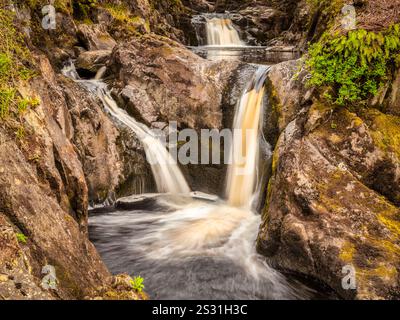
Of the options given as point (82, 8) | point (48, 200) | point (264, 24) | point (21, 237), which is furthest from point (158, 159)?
point (264, 24)

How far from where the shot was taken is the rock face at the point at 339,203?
4.74 meters

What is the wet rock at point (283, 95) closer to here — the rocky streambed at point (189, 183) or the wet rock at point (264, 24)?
the rocky streambed at point (189, 183)

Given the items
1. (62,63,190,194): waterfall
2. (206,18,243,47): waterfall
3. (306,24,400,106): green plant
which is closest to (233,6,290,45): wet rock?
(206,18,243,47): waterfall

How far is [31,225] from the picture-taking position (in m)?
3.52

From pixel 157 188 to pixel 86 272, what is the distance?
500 centimetres

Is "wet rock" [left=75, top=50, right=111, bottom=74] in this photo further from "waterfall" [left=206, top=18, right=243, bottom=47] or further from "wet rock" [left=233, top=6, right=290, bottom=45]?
"wet rock" [left=233, top=6, right=290, bottom=45]

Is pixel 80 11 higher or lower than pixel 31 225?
higher

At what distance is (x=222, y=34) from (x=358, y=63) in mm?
17040

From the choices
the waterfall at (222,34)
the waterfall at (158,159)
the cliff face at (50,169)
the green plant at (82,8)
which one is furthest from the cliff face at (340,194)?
the waterfall at (222,34)

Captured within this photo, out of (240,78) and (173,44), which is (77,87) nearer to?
(173,44)

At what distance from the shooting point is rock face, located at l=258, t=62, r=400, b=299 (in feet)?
15.6

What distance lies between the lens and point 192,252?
247 inches

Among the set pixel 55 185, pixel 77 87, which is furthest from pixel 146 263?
pixel 77 87

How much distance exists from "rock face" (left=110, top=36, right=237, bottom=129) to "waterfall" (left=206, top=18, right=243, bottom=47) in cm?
1233
